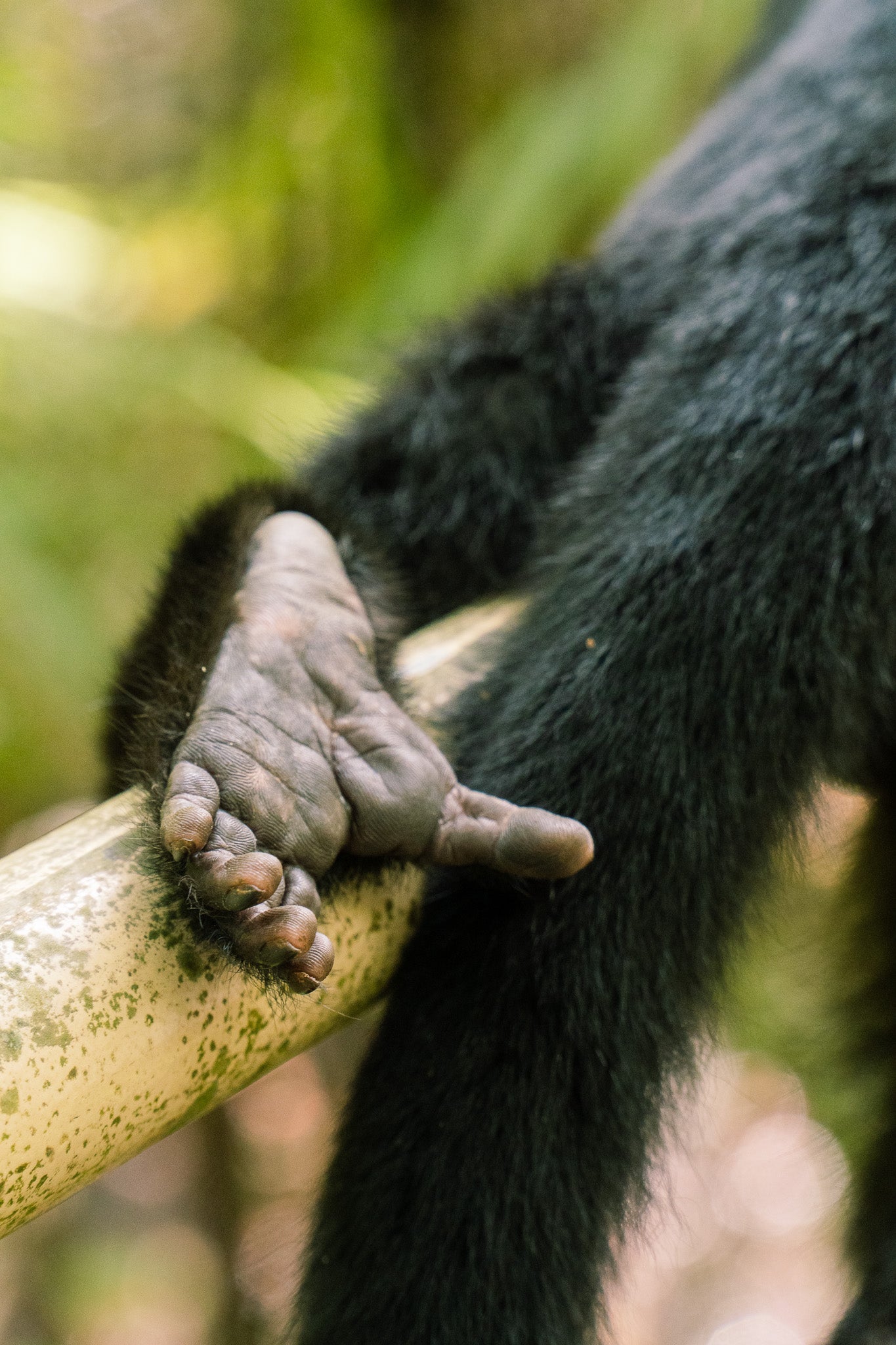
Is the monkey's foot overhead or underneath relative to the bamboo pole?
overhead

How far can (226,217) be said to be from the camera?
7.39ft

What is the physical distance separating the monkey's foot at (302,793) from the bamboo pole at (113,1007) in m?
0.05

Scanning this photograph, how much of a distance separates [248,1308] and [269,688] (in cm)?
186

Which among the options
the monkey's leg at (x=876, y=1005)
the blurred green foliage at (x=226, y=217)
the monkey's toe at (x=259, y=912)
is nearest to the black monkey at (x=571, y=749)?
the monkey's toe at (x=259, y=912)

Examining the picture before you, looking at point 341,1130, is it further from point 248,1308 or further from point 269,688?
point 248,1308

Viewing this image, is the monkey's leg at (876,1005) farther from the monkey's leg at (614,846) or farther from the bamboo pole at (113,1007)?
the bamboo pole at (113,1007)

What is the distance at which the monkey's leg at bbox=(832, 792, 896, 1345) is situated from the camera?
1033 mm

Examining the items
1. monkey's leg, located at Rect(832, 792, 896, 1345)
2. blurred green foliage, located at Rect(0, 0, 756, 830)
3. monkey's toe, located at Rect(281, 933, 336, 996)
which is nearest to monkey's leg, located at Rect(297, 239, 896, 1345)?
monkey's toe, located at Rect(281, 933, 336, 996)

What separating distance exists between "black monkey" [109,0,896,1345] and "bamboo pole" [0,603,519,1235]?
0.04 m

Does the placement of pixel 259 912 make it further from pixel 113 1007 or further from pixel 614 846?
pixel 614 846

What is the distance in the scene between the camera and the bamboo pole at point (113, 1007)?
0.52 metres

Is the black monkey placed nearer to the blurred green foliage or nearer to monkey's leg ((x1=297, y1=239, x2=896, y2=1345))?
monkey's leg ((x1=297, y1=239, x2=896, y2=1345))

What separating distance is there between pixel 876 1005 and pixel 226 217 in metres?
1.86

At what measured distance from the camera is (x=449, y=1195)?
1.98 ft
